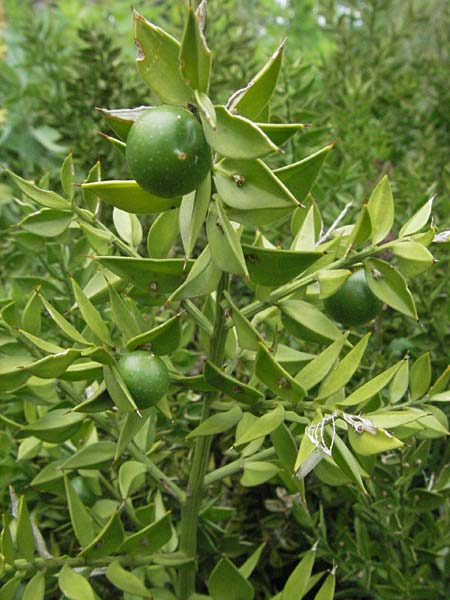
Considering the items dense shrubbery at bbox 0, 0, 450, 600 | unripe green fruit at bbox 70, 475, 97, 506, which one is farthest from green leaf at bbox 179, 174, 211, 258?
unripe green fruit at bbox 70, 475, 97, 506

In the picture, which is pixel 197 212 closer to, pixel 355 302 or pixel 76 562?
pixel 355 302

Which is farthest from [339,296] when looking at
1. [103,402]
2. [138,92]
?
[138,92]

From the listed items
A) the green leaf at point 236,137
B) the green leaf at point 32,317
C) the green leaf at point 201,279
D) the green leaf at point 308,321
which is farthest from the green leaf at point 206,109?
the green leaf at point 32,317

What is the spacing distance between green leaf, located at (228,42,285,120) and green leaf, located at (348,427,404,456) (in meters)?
0.26

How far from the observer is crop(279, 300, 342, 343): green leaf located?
25.8 inches

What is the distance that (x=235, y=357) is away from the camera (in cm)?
74

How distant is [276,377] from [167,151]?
0.71 feet

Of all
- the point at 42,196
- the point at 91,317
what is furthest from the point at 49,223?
the point at 91,317

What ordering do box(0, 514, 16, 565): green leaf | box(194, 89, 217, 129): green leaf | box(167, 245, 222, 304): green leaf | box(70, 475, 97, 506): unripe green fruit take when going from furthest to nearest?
box(70, 475, 97, 506): unripe green fruit, box(0, 514, 16, 565): green leaf, box(167, 245, 222, 304): green leaf, box(194, 89, 217, 129): green leaf

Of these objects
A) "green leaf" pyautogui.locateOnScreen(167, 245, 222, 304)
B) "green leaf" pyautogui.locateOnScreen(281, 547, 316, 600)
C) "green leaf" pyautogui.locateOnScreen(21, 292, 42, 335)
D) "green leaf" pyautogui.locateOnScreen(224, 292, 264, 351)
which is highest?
"green leaf" pyautogui.locateOnScreen(167, 245, 222, 304)

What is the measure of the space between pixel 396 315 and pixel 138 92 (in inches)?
28.5

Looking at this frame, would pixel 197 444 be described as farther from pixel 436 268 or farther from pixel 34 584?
pixel 436 268

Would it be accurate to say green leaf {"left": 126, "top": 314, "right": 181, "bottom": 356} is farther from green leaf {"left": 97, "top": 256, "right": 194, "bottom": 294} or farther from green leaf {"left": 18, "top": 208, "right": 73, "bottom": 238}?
green leaf {"left": 18, "top": 208, "right": 73, "bottom": 238}

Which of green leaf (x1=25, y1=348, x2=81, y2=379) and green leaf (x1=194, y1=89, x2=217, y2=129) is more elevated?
green leaf (x1=194, y1=89, x2=217, y2=129)
